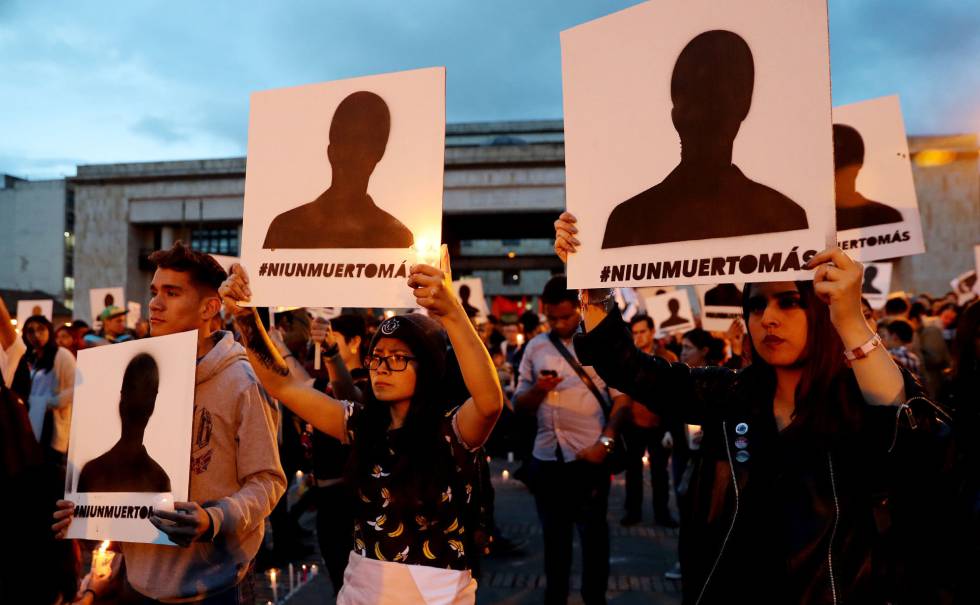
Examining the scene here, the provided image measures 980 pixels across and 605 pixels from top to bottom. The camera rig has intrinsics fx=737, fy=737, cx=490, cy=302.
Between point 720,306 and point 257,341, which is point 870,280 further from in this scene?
point 257,341

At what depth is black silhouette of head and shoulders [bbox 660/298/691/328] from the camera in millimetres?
12055

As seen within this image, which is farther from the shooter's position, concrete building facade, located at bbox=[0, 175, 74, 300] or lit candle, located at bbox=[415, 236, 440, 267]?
concrete building facade, located at bbox=[0, 175, 74, 300]

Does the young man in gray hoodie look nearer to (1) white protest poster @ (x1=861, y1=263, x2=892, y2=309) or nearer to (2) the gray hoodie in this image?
(2) the gray hoodie

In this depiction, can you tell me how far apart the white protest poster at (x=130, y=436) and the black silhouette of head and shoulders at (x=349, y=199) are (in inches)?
24.0

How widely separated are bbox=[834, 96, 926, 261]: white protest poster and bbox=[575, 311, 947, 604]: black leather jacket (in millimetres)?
2328

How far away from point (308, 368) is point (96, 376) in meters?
3.79

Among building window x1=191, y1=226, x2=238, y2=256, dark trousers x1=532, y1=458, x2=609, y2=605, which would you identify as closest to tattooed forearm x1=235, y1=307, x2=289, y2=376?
dark trousers x1=532, y1=458, x2=609, y2=605

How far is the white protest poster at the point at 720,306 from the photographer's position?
8977 mm

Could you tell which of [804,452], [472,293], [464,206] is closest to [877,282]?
[472,293]

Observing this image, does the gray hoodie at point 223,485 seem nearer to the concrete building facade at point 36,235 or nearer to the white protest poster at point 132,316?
the white protest poster at point 132,316

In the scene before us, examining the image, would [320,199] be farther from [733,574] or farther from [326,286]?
[733,574]

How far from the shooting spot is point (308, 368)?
6.78m

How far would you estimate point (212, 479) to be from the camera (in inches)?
111

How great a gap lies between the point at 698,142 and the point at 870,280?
794 centimetres
